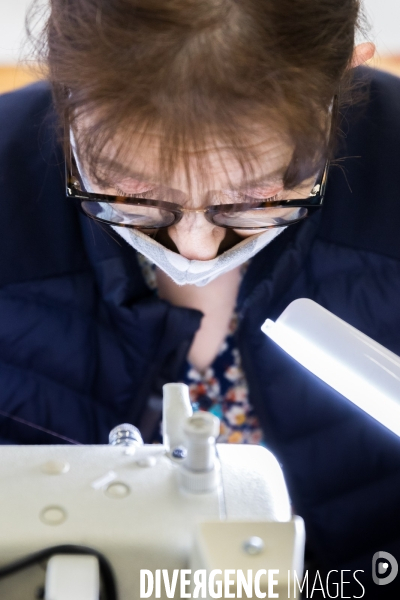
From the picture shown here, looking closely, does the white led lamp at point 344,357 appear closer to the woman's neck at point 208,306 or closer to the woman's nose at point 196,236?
the woman's nose at point 196,236

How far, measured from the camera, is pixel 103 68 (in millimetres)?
725

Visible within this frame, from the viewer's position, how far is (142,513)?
59 centimetres

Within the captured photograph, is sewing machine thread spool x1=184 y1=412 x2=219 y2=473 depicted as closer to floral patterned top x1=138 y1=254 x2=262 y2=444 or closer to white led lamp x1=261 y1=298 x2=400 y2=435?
white led lamp x1=261 y1=298 x2=400 y2=435

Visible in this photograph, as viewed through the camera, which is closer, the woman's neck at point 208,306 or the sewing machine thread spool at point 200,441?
the sewing machine thread spool at point 200,441

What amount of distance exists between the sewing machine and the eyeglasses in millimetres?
302

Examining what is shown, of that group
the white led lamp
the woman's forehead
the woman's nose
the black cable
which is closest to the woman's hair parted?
the woman's forehead

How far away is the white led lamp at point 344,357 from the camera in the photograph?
0.59 meters

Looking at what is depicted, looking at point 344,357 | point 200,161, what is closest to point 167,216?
point 200,161

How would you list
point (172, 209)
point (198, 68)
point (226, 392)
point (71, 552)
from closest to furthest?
1. point (71, 552)
2. point (198, 68)
3. point (172, 209)
4. point (226, 392)

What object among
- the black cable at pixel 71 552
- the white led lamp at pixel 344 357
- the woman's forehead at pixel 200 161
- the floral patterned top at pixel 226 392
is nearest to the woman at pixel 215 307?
the floral patterned top at pixel 226 392

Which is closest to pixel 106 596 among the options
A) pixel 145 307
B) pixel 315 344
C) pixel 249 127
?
pixel 315 344

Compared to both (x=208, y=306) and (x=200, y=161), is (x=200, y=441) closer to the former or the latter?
(x=200, y=161)

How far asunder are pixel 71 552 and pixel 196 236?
487 mm

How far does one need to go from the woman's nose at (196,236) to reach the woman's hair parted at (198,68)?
12cm
